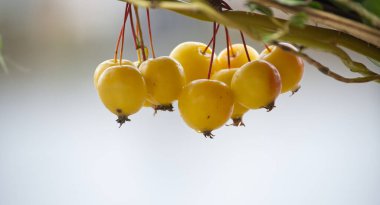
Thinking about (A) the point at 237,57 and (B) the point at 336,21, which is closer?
(B) the point at 336,21

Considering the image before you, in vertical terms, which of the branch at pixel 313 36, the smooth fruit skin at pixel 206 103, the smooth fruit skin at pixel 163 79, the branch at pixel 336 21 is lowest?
the smooth fruit skin at pixel 206 103

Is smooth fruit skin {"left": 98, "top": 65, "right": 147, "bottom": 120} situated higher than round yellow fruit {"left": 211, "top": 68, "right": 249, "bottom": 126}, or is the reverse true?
smooth fruit skin {"left": 98, "top": 65, "right": 147, "bottom": 120}

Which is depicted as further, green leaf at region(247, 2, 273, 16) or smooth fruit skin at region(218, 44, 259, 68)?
smooth fruit skin at region(218, 44, 259, 68)

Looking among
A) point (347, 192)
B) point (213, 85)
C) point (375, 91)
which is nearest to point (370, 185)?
point (347, 192)

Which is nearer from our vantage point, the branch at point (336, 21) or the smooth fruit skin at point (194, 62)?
the branch at point (336, 21)
